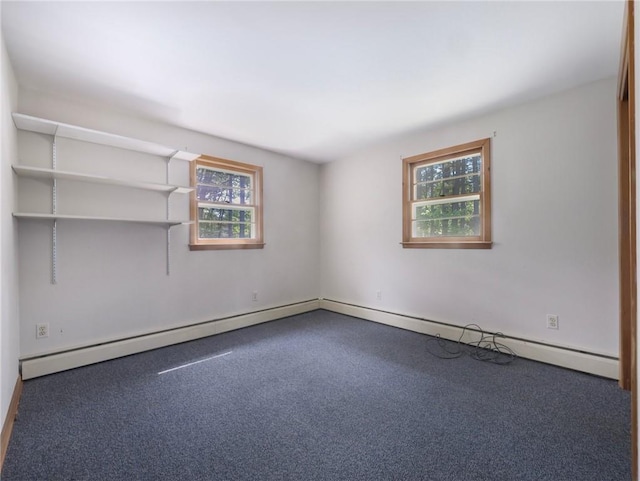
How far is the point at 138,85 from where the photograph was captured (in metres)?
2.45

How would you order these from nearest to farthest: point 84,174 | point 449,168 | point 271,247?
point 84,174 < point 449,168 < point 271,247

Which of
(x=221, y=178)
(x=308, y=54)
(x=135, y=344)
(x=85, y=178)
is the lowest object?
(x=135, y=344)

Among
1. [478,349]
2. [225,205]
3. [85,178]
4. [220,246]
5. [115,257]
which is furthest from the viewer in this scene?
[225,205]

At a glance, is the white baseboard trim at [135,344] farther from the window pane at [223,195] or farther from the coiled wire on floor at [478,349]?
the coiled wire on floor at [478,349]

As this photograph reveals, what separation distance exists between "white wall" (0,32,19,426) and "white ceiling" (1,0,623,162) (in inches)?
12.1

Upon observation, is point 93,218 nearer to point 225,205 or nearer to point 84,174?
point 84,174

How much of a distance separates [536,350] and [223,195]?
144 inches

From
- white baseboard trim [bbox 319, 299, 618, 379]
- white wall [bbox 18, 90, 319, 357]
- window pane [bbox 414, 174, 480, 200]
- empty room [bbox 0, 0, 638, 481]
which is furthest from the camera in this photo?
window pane [bbox 414, 174, 480, 200]

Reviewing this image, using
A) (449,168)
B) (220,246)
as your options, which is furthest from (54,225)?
(449,168)

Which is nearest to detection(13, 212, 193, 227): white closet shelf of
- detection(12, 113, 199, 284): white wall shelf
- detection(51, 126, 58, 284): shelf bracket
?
detection(12, 113, 199, 284): white wall shelf

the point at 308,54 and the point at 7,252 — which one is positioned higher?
the point at 308,54

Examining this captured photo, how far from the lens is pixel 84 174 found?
2457 mm

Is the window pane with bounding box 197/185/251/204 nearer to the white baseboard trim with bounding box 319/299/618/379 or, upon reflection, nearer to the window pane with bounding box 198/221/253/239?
the window pane with bounding box 198/221/253/239

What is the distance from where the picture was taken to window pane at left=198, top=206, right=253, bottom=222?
11.8ft
